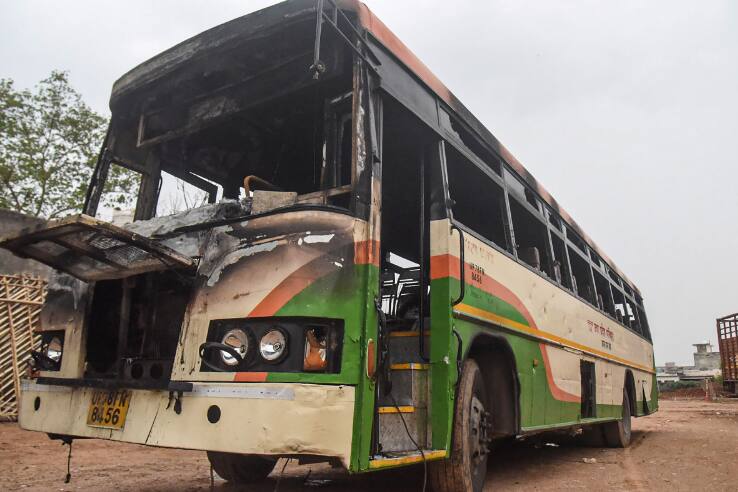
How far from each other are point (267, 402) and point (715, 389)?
32.2 meters

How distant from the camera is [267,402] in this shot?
2830 millimetres

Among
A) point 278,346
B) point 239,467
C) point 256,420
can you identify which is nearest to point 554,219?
point 239,467

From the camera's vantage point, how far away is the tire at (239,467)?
5.11m

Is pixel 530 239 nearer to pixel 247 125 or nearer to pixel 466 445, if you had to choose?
pixel 466 445

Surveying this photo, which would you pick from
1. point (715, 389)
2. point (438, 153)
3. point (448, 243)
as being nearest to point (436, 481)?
point (448, 243)

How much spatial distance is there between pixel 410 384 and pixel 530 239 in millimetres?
2955

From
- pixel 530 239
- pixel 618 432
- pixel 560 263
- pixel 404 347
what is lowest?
pixel 618 432

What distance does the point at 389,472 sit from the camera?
6039 millimetres

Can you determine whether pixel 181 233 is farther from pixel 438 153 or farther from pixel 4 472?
pixel 4 472

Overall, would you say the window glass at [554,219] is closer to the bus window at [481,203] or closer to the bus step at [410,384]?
the bus window at [481,203]

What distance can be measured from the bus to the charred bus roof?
14 mm

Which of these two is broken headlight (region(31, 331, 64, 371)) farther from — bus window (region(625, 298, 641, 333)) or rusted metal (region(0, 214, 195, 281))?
bus window (region(625, 298, 641, 333))

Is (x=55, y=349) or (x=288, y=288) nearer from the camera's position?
(x=288, y=288)

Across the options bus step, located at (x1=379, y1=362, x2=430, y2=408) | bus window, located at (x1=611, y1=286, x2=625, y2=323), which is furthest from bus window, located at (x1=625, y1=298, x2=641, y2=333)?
bus step, located at (x1=379, y1=362, x2=430, y2=408)
